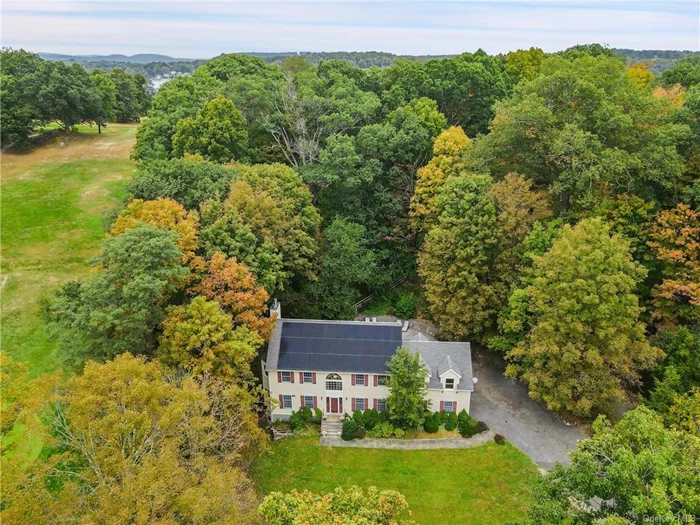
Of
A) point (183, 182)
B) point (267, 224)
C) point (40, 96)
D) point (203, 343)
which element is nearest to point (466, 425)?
point (203, 343)

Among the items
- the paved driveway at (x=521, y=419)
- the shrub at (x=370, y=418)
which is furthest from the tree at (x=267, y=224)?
the paved driveway at (x=521, y=419)

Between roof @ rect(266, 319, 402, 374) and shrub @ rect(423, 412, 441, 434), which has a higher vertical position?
roof @ rect(266, 319, 402, 374)

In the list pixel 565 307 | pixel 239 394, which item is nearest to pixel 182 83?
pixel 239 394

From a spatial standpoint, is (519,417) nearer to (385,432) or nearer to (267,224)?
(385,432)

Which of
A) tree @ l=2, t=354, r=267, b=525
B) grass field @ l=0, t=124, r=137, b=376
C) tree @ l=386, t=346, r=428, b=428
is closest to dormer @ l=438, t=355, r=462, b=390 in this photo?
tree @ l=386, t=346, r=428, b=428

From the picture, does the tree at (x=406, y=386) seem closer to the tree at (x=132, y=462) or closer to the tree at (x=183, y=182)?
the tree at (x=132, y=462)

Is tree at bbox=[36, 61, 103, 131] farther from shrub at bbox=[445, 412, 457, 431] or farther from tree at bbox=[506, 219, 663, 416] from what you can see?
tree at bbox=[506, 219, 663, 416]

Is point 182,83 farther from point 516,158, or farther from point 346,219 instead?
point 516,158
